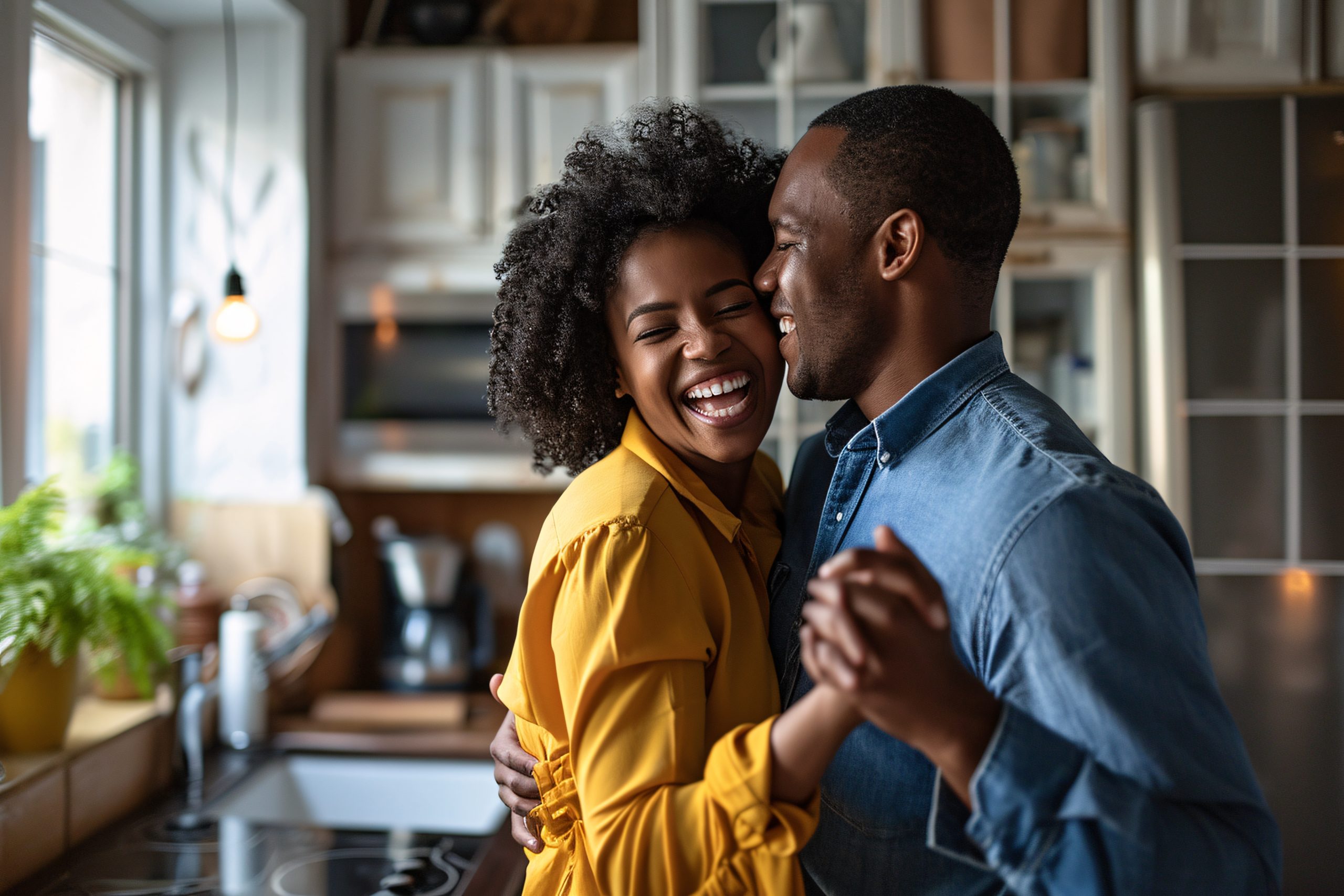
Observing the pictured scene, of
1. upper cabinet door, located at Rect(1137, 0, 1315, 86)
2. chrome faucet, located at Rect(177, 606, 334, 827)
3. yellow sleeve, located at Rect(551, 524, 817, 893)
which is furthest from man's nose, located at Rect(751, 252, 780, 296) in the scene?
upper cabinet door, located at Rect(1137, 0, 1315, 86)

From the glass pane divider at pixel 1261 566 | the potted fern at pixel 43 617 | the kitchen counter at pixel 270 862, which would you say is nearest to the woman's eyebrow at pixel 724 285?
the kitchen counter at pixel 270 862

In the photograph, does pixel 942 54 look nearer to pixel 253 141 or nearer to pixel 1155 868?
pixel 253 141

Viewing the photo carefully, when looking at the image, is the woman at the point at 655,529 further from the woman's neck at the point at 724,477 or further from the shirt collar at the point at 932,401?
the shirt collar at the point at 932,401

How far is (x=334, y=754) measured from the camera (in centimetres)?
226

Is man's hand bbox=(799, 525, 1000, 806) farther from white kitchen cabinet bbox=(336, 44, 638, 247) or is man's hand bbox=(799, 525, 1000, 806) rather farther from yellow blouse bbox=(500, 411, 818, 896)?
white kitchen cabinet bbox=(336, 44, 638, 247)

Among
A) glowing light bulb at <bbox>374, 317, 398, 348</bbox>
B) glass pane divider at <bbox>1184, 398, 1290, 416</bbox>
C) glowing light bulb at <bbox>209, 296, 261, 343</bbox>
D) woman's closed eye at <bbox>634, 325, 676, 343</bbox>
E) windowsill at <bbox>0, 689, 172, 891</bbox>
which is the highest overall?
glowing light bulb at <bbox>374, 317, 398, 348</bbox>

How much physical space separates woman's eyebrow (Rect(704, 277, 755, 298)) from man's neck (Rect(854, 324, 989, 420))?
8.1 inches

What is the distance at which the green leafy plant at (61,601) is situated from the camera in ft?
5.17

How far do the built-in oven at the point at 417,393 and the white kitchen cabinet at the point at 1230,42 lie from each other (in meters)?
1.72

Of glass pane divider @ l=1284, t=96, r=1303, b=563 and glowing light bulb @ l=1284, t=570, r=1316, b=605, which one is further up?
glass pane divider @ l=1284, t=96, r=1303, b=563

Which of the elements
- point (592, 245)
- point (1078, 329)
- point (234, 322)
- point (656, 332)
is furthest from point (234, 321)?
point (1078, 329)

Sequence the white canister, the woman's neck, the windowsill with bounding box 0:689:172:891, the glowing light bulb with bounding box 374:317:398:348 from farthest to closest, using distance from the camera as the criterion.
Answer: the glowing light bulb with bounding box 374:317:398:348
the white canister
the windowsill with bounding box 0:689:172:891
the woman's neck

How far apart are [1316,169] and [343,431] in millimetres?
2406

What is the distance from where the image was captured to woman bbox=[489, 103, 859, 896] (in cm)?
80
